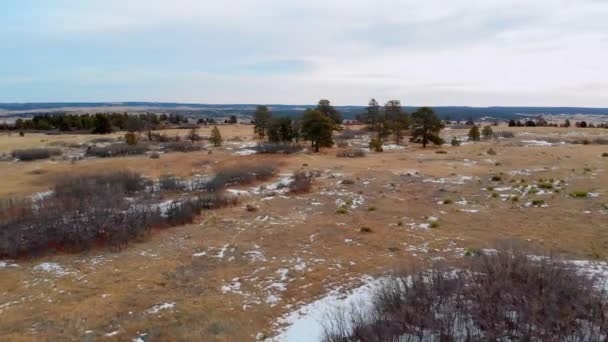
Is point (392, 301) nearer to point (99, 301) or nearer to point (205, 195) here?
point (99, 301)

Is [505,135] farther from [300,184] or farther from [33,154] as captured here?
[33,154]

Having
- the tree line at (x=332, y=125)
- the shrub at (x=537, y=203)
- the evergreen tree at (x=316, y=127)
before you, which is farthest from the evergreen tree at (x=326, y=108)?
the shrub at (x=537, y=203)

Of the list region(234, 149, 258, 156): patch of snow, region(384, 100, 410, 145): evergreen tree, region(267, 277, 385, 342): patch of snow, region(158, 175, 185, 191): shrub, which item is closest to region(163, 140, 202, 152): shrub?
region(234, 149, 258, 156): patch of snow

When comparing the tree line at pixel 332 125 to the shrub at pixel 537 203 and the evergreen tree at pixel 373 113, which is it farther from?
the shrub at pixel 537 203

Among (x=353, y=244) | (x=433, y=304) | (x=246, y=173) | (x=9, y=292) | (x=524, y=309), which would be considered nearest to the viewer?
(x=524, y=309)

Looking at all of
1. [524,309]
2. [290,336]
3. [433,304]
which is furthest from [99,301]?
[524,309]

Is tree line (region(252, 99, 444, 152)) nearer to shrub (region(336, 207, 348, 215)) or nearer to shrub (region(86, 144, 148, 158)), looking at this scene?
shrub (region(86, 144, 148, 158))
